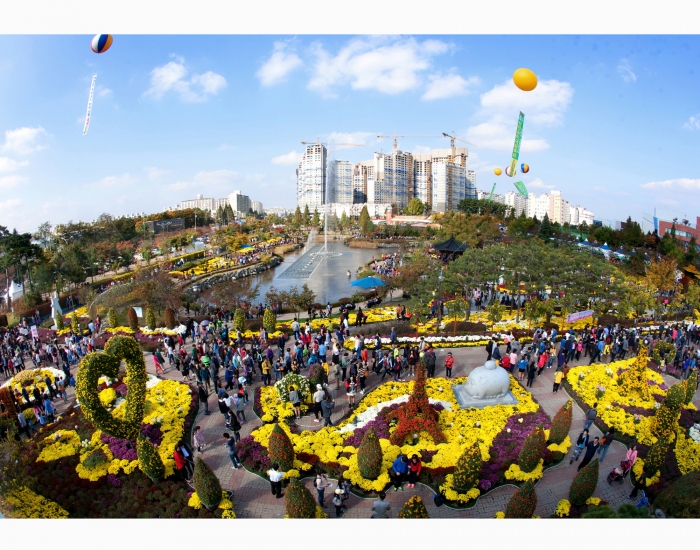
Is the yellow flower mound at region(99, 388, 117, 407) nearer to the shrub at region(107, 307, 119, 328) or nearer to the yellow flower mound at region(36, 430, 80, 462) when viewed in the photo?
the yellow flower mound at region(36, 430, 80, 462)

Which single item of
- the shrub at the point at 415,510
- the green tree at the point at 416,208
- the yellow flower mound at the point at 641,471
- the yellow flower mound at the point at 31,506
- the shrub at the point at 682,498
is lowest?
the yellow flower mound at the point at 31,506

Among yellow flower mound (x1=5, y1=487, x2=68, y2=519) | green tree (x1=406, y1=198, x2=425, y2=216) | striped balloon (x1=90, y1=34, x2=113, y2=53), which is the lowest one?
yellow flower mound (x1=5, y1=487, x2=68, y2=519)

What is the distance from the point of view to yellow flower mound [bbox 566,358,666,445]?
385 inches

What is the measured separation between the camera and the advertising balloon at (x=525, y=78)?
39.1ft

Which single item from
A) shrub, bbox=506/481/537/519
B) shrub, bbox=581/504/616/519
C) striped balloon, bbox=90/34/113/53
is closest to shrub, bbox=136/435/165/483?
shrub, bbox=506/481/537/519

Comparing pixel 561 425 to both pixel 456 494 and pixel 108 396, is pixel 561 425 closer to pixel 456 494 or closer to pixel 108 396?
pixel 456 494

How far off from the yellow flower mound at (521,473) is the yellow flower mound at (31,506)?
329 inches

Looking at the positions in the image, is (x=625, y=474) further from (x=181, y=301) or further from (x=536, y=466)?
(x=181, y=301)

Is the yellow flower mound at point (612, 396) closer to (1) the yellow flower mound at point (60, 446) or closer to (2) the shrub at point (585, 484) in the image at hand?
(2) the shrub at point (585, 484)

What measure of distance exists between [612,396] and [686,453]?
8.12 ft

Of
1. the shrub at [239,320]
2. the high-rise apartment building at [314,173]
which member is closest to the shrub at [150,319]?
the shrub at [239,320]

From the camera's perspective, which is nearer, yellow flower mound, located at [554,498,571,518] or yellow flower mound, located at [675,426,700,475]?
yellow flower mound, located at [554,498,571,518]

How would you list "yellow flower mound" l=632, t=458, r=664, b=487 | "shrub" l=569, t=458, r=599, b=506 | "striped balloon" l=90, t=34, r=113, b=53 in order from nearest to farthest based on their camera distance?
"shrub" l=569, t=458, r=599, b=506
"yellow flower mound" l=632, t=458, r=664, b=487
"striped balloon" l=90, t=34, r=113, b=53

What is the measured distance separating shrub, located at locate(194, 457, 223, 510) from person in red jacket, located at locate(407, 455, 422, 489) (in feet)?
11.7
